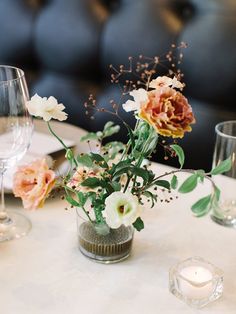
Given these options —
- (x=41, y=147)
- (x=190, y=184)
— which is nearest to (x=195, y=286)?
(x=190, y=184)

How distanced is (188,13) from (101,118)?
16.2 inches

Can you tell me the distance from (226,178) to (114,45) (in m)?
0.81

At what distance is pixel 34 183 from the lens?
2.35 feet

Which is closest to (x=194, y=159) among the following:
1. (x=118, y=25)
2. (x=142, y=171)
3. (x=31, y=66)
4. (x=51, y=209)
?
(x=118, y=25)

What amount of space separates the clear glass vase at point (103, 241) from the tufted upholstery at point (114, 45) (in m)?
0.84

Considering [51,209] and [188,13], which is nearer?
[51,209]

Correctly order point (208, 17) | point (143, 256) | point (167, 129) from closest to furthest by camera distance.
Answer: point (167, 129) → point (143, 256) → point (208, 17)

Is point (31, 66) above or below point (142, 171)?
below

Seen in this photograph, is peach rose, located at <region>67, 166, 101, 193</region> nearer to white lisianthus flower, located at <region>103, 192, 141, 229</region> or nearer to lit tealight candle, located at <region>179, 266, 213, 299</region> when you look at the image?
white lisianthus flower, located at <region>103, 192, 141, 229</region>

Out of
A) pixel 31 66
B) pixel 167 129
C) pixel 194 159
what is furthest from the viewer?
pixel 31 66

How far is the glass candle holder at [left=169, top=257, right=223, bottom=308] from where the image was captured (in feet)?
2.22

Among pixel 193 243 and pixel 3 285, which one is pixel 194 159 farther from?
pixel 3 285

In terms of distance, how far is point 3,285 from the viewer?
693 millimetres

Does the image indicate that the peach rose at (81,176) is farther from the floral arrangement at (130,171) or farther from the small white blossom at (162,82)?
the small white blossom at (162,82)
